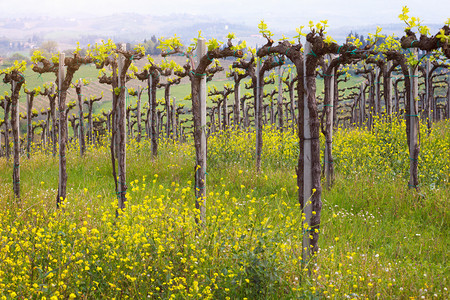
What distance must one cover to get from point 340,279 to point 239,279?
3.77ft

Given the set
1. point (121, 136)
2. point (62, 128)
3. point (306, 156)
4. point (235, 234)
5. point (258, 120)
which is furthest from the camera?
point (258, 120)

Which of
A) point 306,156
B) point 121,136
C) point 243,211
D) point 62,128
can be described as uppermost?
point 62,128

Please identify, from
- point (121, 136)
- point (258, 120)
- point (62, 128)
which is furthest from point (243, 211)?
point (258, 120)

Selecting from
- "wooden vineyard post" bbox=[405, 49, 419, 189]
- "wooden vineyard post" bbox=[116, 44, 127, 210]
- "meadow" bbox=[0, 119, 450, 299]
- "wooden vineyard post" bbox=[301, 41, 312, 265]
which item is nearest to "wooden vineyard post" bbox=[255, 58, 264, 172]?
"meadow" bbox=[0, 119, 450, 299]

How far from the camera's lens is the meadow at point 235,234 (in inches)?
143

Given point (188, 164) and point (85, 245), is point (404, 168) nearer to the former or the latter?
point (188, 164)

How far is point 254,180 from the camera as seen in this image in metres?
8.93

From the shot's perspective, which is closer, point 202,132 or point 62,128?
point 202,132

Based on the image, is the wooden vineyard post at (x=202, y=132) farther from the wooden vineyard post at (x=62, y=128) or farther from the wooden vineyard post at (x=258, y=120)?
the wooden vineyard post at (x=258, y=120)

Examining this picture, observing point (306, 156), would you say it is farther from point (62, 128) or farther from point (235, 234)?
point (62, 128)

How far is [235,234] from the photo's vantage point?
4.13 m

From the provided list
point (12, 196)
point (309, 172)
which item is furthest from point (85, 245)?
point (12, 196)

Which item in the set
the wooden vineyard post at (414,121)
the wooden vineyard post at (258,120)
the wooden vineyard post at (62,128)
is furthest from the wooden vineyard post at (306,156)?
the wooden vineyard post at (258,120)

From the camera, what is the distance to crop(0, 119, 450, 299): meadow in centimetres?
362
